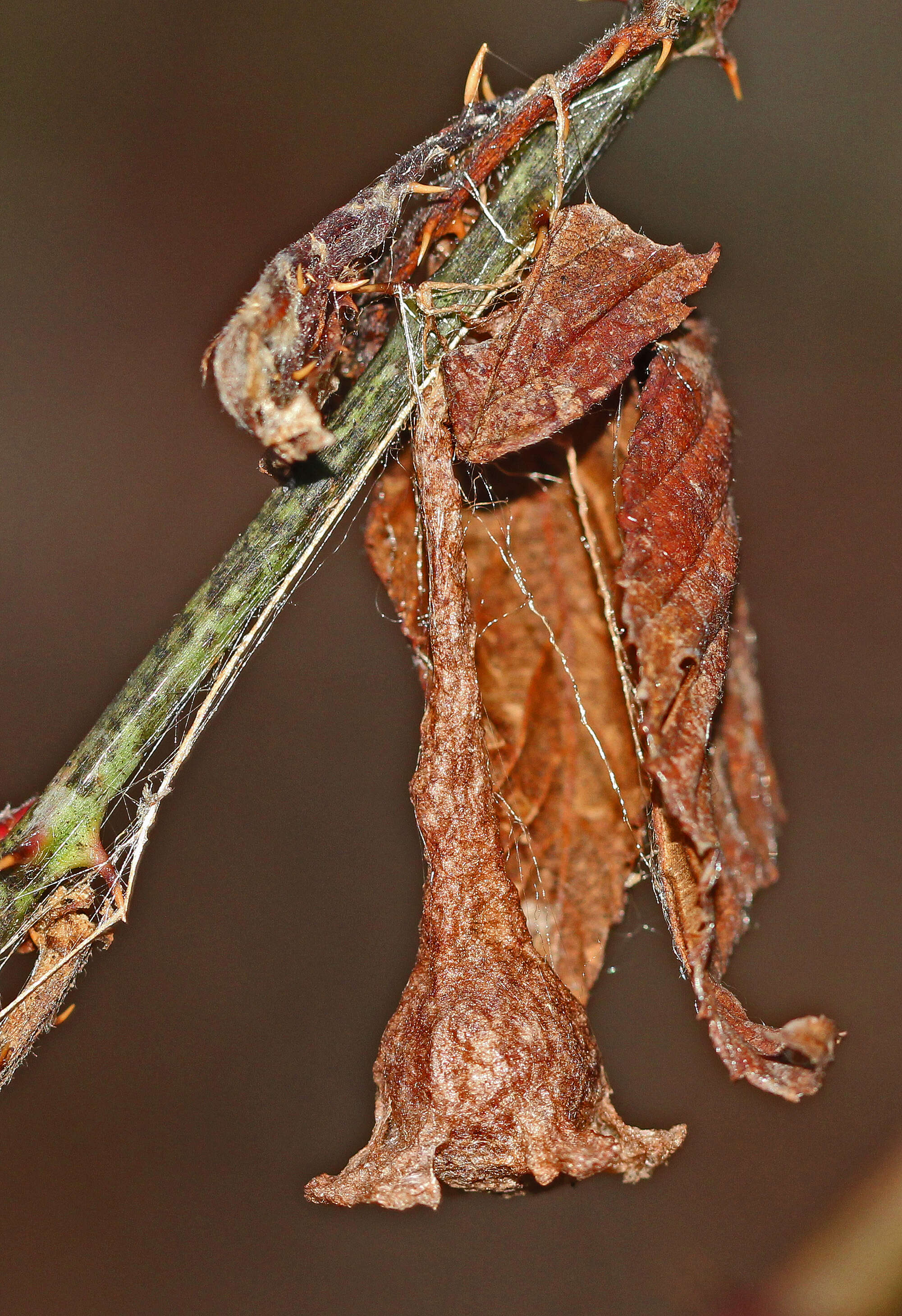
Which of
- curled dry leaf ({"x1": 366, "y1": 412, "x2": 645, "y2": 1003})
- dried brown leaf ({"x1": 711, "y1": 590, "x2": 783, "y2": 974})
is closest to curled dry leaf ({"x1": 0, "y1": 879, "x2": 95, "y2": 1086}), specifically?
curled dry leaf ({"x1": 366, "y1": 412, "x2": 645, "y2": 1003})

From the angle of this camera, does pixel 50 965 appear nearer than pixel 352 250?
No

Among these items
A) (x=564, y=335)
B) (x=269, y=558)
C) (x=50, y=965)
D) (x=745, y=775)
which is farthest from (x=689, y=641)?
(x=50, y=965)

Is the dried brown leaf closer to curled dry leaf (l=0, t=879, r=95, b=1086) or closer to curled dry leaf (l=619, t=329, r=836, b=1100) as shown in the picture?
curled dry leaf (l=619, t=329, r=836, b=1100)

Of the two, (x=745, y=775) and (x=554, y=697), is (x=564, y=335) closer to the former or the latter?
(x=554, y=697)

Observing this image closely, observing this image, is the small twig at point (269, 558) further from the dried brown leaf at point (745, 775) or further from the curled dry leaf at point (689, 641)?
the dried brown leaf at point (745, 775)

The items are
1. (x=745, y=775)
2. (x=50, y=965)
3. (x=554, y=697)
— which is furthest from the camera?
(x=745, y=775)

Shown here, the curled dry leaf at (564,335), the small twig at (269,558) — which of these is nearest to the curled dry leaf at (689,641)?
the curled dry leaf at (564,335)
